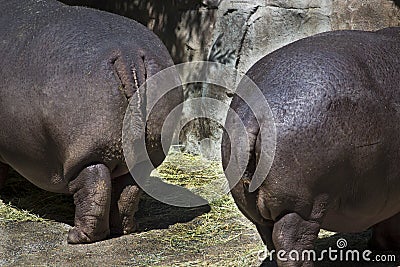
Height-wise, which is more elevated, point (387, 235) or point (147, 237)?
point (387, 235)

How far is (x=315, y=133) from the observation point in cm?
282

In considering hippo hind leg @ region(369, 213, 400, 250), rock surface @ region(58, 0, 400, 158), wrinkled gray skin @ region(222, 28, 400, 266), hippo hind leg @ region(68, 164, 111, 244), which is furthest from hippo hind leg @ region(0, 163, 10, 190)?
hippo hind leg @ region(369, 213, 400, 250)

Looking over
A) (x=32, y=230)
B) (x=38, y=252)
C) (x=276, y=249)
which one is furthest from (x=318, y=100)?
(x=32, y=230)

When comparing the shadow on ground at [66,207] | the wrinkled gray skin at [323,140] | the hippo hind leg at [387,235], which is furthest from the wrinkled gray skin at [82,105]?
the hippo hind leg at [387,235]

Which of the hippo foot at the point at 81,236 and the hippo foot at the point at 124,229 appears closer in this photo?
the hippo foot at the point at 81,236

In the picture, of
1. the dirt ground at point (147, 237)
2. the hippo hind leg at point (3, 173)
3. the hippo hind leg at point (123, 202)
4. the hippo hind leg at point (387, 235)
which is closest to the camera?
the hippo hind leg at point (387, 235)

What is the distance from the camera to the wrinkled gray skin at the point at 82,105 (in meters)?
3.94

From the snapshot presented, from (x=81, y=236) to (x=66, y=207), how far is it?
746mm

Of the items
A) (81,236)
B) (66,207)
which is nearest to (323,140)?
(81,236)

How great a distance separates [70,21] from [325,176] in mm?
2032

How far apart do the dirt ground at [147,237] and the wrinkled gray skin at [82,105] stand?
0.56 ft

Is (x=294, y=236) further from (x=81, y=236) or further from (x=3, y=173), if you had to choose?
(x=3, y=173)

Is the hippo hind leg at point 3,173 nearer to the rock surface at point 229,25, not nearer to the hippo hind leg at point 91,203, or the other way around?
the hippo hind leg at point 91,203

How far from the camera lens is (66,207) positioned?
480 centimetres
